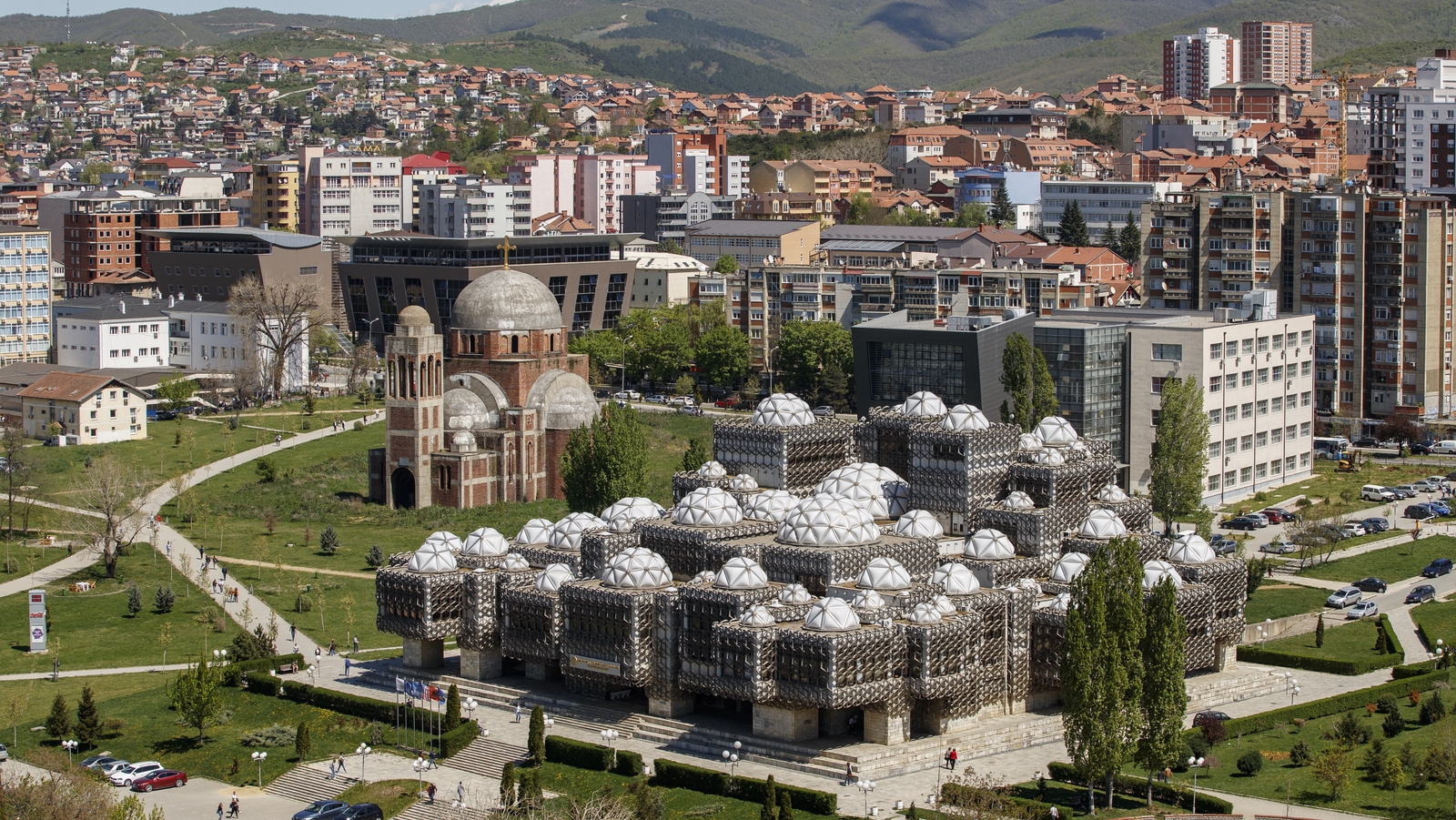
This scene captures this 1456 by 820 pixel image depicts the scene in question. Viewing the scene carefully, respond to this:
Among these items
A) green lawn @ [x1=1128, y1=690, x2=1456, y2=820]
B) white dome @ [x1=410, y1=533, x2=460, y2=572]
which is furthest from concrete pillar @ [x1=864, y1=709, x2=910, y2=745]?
white dome @ [x1=410, y1=533, x2=460, y2=572]

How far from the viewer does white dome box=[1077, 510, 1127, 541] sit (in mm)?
70438

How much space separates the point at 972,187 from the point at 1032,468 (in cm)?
11251

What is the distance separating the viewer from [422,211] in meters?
176

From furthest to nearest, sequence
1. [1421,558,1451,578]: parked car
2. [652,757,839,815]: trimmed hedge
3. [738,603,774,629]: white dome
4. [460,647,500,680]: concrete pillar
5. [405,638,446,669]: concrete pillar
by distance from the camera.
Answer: [1421,558,1451,578]: parked car → [405,638,446,669]: concrete pillar → [460,647,500,680]: concrete pillar → [738,603,774,629]: white dome → [652,757,839,815]: trimmed hedge

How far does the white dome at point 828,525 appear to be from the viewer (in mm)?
65812

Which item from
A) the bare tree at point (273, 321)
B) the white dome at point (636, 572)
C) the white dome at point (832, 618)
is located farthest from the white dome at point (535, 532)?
the bare tree at point (273, 321)

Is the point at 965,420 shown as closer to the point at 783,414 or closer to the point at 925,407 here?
the point at 925,407

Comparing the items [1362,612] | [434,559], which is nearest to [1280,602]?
[1362,612]

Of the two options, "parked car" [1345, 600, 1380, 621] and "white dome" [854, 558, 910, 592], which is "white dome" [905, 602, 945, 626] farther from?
"parked car" [1345, 600, 1380, 621]

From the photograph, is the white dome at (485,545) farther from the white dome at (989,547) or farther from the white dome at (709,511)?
the white dome at (989,547)

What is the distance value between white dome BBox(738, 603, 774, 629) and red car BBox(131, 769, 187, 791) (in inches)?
700

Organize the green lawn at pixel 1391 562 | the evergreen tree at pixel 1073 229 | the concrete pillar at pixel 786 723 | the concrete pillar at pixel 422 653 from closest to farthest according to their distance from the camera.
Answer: the concrete pillar at pixel 786 723 → the concrete pillar at pixel 422 653 → the green lawn at pixel 1391 562 → the evergreen tree at pixel 1073 229

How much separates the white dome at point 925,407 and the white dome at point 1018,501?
6340mm

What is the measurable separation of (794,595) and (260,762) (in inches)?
689
